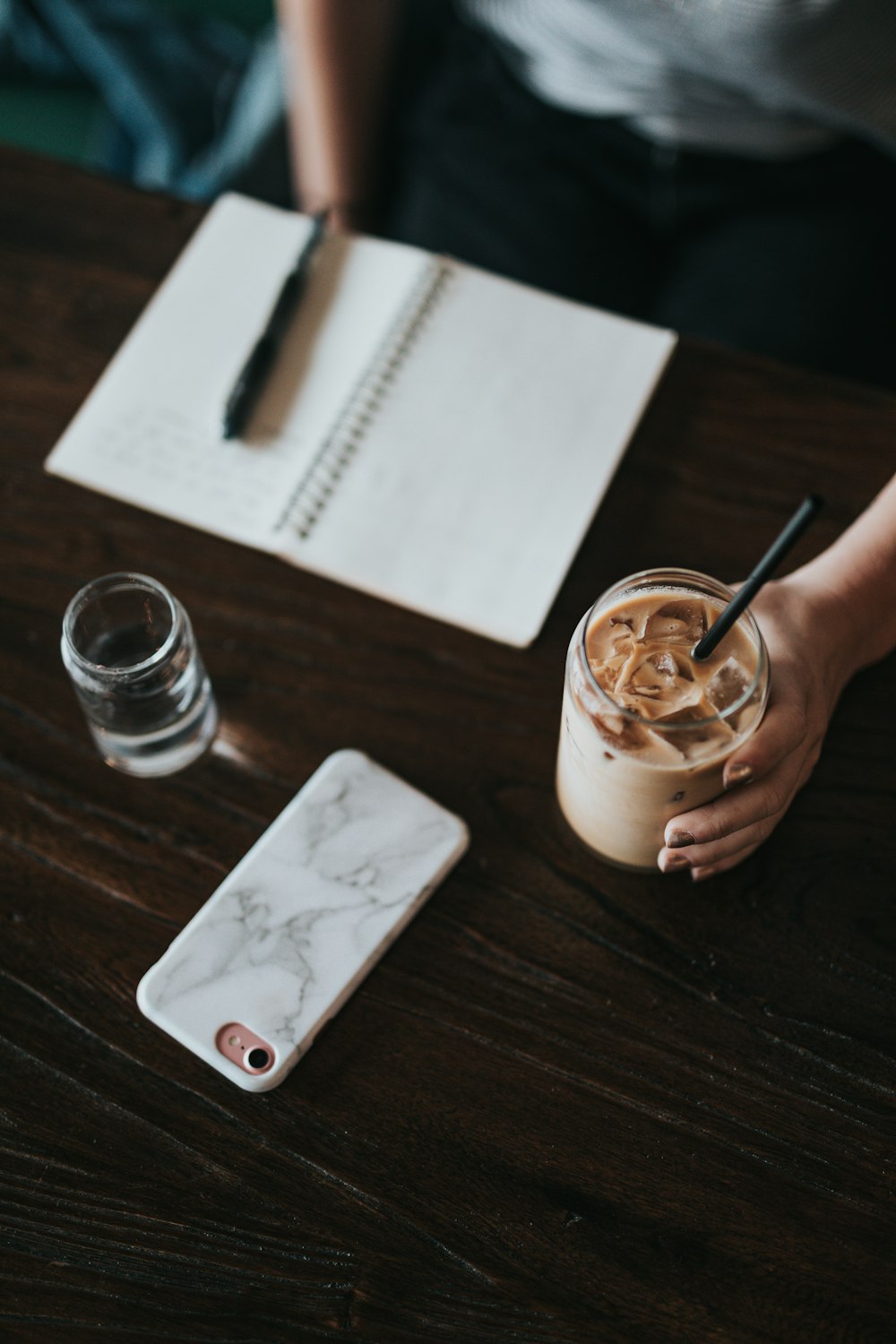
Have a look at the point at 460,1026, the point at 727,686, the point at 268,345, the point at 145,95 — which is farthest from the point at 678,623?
the point at 145,95

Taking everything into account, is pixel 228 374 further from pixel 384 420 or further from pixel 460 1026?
pixel 460 1026

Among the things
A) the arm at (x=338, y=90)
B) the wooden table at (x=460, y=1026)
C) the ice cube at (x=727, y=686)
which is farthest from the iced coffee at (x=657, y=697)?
the arm at (x=338, y=90)

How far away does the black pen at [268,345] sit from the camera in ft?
2.62

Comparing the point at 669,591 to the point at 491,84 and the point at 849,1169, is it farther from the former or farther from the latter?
the point at 491,84

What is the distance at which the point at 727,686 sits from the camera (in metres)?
0.54

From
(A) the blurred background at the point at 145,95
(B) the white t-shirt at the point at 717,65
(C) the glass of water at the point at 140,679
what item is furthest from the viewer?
(A) the blurred background at the point at 145,95

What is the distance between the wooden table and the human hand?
55 millimetres

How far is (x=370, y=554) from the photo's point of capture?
0.74 m

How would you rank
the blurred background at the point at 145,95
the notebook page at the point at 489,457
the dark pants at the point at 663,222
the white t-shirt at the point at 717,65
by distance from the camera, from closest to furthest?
the notebook page at the point at 489,457
the white t-shirt at the point at 717,65
the dark pants at the point at 663,222
the blurred background at the point at 145,95

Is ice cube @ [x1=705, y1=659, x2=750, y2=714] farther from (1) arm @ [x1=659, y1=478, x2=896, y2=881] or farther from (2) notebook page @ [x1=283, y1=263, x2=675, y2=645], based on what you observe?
(2) notebook page @ [x1=283, y1=263, x2=675, y2=645]

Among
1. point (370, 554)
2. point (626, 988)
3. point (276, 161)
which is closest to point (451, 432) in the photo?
point (370, 554)

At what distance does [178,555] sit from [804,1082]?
0.52m

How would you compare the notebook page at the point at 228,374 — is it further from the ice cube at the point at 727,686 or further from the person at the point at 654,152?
the ice cube at the point at 727,686

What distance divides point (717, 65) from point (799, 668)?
0.64 m
